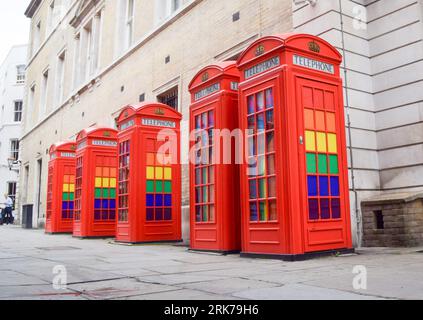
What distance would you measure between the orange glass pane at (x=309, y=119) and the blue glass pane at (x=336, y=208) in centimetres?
110

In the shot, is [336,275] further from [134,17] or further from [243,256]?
[134,17]

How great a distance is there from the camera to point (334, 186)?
628 cm

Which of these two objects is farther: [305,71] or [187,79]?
[187,79]

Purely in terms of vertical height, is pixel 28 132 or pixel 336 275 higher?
pixel 28 132

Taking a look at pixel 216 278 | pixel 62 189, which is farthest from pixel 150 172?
pixel 62 189

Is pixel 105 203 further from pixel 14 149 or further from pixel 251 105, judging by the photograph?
pixel 14 149

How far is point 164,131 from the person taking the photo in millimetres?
9953

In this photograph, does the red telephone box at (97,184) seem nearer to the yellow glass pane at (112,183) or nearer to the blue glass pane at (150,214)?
the yellow glass pane at (112,183)

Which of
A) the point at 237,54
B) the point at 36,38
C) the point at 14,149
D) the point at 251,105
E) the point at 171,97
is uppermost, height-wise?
the point at 36,38

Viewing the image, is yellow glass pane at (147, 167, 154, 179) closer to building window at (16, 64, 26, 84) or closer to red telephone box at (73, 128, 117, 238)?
red telephone box at (73, 128, 117, 238)

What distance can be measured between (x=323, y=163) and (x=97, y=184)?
7.70 meters
